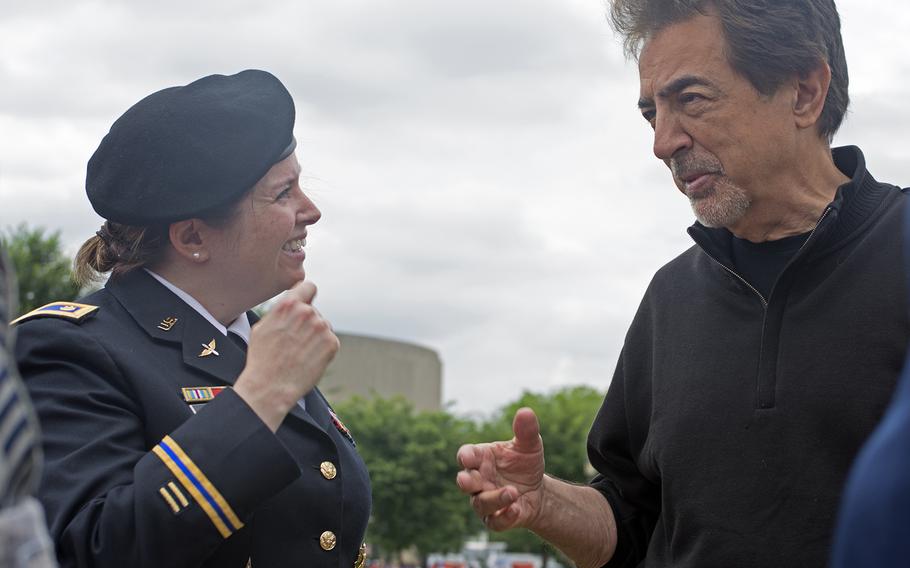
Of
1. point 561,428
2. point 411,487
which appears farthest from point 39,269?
point 561,428

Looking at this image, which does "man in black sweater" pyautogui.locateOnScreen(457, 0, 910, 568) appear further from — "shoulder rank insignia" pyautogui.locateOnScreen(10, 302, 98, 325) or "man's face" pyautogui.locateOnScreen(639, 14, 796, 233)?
"shoulder rank insignia" pyautogui.locateOnScreen(10, 302, 98, 325)

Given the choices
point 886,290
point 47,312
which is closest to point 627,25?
point 886,290

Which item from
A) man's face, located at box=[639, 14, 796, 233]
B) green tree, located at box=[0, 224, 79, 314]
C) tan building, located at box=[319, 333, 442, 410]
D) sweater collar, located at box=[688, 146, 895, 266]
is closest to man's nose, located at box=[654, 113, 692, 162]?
man's face, located at box=[639, 14, 796, 233]

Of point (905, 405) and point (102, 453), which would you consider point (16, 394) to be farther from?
point (102, 453)

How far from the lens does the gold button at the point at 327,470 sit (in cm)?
352

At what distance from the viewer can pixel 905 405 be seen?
129cm

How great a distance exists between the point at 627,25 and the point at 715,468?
60.6 inches

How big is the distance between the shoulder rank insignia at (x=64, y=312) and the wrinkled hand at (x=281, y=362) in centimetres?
65

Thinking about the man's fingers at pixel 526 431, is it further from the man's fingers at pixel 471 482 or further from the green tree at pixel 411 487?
the green tree at pixel 411 487

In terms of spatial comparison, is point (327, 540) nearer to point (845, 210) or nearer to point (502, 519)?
point (502, 519)

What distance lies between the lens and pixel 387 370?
234 ft

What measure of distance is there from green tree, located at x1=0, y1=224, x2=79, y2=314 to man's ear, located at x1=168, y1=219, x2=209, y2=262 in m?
19.1

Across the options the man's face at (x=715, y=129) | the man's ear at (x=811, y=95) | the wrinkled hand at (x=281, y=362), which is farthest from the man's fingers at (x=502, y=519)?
the man's ear at (x=811, y=95)

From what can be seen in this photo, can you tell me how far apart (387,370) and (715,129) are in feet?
223
